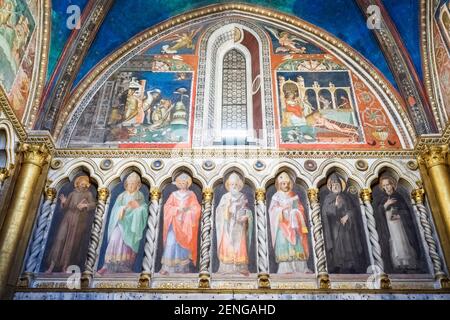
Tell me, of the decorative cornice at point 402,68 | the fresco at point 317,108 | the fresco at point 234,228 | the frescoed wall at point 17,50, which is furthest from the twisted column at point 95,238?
the decorative cornice at point 402,68

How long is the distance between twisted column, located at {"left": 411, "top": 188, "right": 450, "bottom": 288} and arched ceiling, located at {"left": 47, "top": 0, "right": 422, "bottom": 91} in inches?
126

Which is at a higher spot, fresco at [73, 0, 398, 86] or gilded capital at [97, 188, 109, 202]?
fresco at [73, 0, 398, 86]

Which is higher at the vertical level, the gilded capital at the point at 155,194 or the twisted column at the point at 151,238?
the gilded capital at the point at 155,194

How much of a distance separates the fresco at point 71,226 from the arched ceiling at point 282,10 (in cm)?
284

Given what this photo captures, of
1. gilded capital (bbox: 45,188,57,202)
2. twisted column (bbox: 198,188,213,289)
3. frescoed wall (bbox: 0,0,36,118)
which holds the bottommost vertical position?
twisted column (bbox: 198,188,213,289)

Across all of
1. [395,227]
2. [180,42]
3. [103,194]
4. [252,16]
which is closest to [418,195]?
[395,227]

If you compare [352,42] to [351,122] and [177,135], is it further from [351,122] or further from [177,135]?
[177,135]

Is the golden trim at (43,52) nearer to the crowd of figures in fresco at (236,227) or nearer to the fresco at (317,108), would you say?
the crowd of figures in fresco at (236,227)

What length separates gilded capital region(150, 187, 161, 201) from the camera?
10.1 metres

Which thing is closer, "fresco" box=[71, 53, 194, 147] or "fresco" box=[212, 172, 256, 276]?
"fresco" box=[212, 172, 256, 276]

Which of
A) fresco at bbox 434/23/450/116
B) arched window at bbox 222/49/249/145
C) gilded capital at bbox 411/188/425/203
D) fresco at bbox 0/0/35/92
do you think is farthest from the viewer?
arched window at bbox 222/49/249/145

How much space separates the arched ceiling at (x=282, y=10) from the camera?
1141 centimetres

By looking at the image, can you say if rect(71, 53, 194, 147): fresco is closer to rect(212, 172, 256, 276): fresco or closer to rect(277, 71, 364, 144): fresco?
rect(212, 172, 256, 276): fresco

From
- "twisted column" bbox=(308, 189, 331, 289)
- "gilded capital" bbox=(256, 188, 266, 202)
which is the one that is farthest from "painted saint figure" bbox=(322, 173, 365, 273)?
"gilded capital" bbox=(256, 188, 266, 202)
